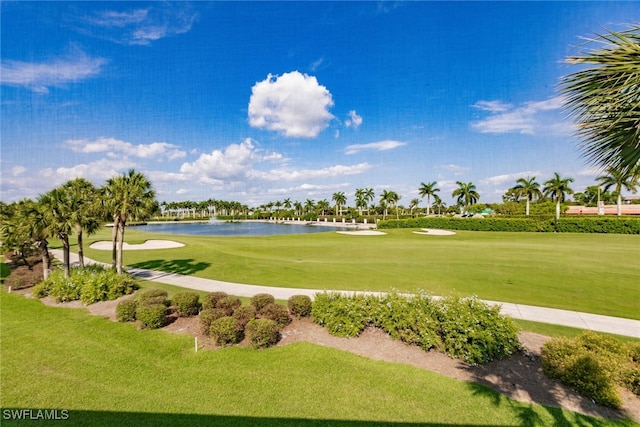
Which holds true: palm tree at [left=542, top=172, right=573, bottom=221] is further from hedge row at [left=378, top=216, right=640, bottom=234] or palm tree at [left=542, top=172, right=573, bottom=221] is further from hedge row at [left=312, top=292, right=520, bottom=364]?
hedge row at [left=312, top=292, right=520, bottom=364]

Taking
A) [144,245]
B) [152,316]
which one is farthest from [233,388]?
[144,245]

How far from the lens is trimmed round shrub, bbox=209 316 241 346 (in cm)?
770

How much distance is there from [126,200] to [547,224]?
162 ft

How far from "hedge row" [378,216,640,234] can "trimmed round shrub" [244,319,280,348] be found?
44987 millimetres

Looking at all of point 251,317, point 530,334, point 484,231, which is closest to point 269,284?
point 251,317

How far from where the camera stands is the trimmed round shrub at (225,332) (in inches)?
303

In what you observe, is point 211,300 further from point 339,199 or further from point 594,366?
point 339,199

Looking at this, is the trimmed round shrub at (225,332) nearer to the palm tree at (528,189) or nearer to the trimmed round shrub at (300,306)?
the trimmed round shrub at (300,306)

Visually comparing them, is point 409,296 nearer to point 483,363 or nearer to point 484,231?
point 483,363

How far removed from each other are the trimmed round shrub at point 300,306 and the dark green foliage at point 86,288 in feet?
28.2

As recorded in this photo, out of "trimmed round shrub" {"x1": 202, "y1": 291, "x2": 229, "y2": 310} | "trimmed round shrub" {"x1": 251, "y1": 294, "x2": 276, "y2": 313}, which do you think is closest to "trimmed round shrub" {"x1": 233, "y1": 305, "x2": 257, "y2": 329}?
"trimmed round shrub" {"x1": 251, "y1": 294, "x2": 276, "y2": 313}

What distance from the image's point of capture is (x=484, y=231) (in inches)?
1681

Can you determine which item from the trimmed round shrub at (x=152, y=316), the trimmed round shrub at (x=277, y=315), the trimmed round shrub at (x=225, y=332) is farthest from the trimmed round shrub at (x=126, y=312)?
the trimmed round shrub at (x=277, y=315)

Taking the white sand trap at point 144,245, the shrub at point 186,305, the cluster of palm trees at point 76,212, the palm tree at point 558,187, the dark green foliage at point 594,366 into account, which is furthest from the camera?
the palm tree at point 558,187
